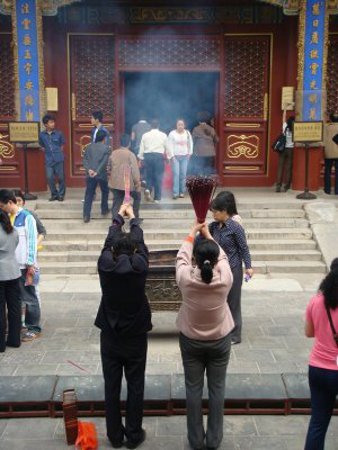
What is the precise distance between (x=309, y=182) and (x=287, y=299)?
13.9ft

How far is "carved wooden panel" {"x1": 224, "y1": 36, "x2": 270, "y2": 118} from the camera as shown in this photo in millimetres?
12266

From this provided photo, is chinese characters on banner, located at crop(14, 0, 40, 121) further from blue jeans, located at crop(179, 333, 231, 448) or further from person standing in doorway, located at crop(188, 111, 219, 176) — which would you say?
blue jeans, located at crop(179, 333, 231, 448)

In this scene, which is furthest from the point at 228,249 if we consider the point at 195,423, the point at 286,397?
the point at 195,423

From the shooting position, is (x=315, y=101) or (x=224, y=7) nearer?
(x=315, y=101)

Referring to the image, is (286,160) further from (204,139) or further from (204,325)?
(204,325)

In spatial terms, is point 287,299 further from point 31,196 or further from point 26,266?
point 31,196

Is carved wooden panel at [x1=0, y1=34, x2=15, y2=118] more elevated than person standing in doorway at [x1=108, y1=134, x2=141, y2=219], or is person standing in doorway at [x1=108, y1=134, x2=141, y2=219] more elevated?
carved wooden panel at [x1=0, y1=34, x2=15, y2=118]

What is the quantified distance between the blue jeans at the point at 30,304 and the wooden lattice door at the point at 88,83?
6409mm

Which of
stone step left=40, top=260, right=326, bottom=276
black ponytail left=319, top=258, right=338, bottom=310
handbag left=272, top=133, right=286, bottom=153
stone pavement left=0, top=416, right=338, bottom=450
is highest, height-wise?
handbag left=272, top=133, right=286, bottom=153

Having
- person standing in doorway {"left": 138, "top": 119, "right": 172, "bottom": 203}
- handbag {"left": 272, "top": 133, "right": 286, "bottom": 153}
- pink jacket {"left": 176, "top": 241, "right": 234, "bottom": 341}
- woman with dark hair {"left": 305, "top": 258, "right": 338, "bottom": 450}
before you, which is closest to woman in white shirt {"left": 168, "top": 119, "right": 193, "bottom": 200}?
person standing in doorway {"left": 138, "top": 119, "right": 172, "bottom": 203}

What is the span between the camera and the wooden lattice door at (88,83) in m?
12.3

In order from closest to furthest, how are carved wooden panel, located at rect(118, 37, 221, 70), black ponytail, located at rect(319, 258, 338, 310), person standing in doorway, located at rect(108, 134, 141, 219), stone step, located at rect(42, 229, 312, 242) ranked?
black ponytail, located at rect(319, 258, 338, 310), person standing in doorway, located at rect(108, 134, 141, 219), stone step, located at rect(42, 229, 312, 242), carved wooden panel, located at rect(118, 37, 221, 70)

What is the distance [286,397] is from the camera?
16.7ft

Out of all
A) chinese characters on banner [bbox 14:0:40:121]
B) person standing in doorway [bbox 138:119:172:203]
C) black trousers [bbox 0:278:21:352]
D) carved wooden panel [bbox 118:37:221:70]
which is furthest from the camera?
carved wooden panel [bbox 118:37:221:70]
